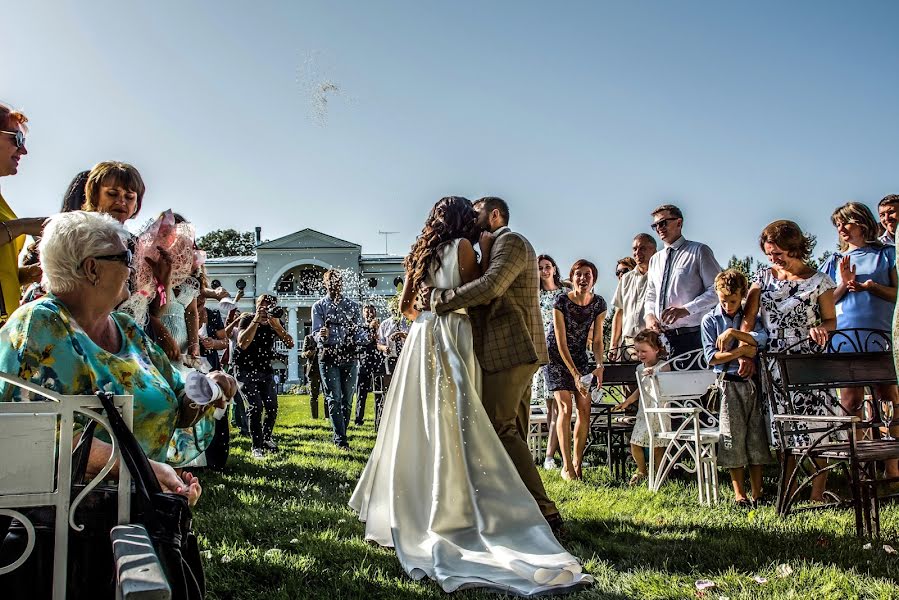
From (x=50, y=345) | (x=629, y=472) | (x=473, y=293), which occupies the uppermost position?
(x=473, y=293)

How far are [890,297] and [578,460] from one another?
3.18m

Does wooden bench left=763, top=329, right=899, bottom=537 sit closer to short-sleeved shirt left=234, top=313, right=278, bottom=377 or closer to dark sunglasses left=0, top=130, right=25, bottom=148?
dark sunglasses left=0, top=130, right=25, bottom=148

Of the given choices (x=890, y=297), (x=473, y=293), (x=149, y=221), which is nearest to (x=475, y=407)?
(x=473, y=293)

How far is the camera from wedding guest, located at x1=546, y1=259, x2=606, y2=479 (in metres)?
7.51

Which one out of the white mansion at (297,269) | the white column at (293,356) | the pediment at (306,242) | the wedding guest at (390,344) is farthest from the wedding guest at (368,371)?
the pediment at (306,242)

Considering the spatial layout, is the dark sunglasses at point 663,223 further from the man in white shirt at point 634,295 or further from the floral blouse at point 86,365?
the floral blouse at point 86,365

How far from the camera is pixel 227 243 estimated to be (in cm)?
9225

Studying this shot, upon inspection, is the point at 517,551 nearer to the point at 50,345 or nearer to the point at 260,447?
the point at 50,345

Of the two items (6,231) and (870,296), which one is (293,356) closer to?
(870,296)

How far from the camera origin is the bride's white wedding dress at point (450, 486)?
4.00 metres

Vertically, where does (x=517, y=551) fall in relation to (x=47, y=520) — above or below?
below

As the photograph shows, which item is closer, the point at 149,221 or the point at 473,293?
the point at 149,221

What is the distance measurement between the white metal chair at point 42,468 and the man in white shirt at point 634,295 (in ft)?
24.8

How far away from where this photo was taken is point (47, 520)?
182 centimetres
